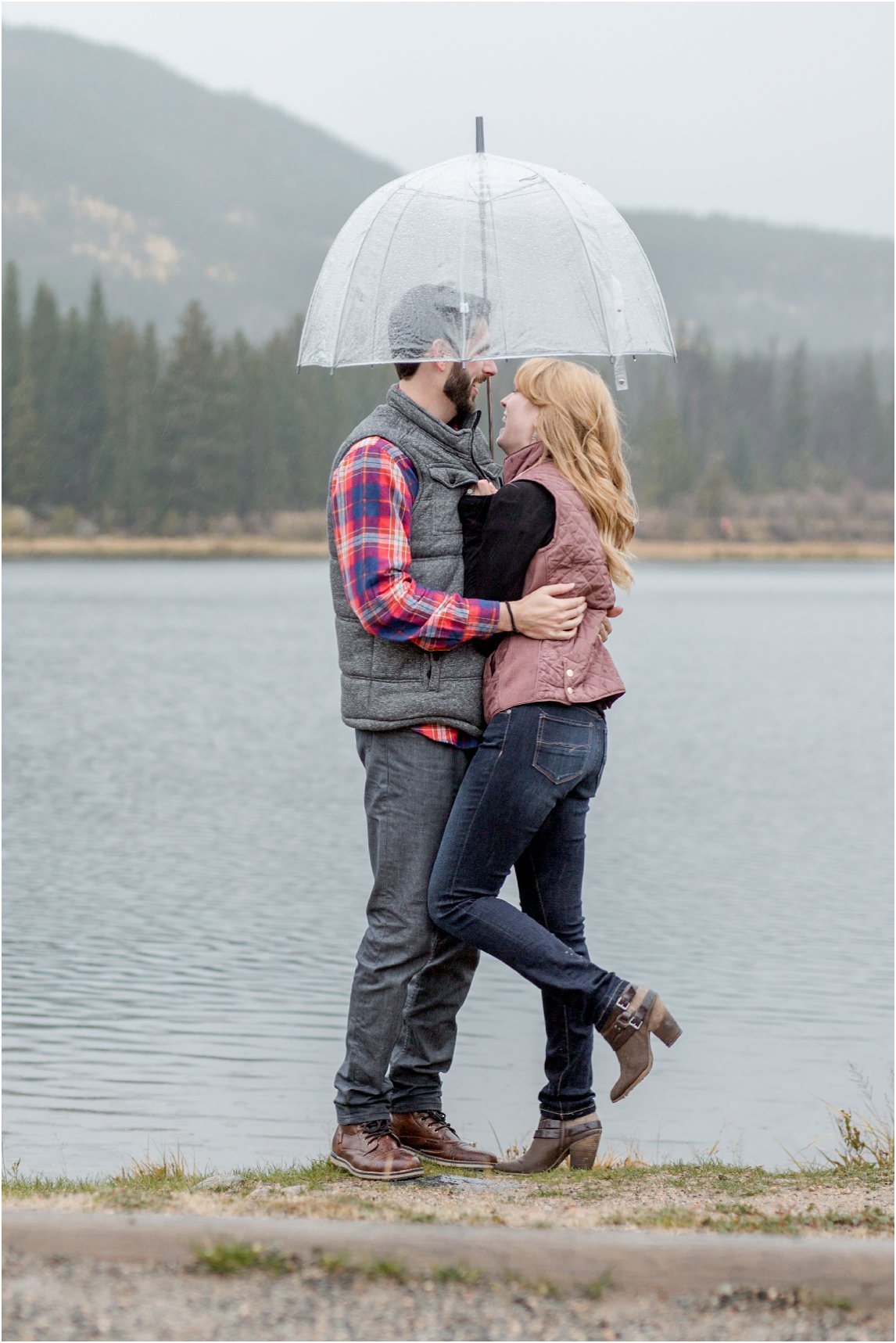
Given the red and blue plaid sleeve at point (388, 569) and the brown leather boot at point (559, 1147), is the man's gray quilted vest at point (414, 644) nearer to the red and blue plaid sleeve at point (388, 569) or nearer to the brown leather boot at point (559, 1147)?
the red and blue plaid sleeve at point (388, 569)

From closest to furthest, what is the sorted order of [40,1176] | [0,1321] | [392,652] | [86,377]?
1. [0,1321]
2. [392,652]
3. [40,1176]
4. [86,377]

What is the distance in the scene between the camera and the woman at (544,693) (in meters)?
3.89

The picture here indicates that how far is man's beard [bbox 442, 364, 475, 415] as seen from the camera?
400 cm

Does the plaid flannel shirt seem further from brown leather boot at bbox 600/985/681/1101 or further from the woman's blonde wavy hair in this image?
brown leather boot at bbox 600/985/681/1101

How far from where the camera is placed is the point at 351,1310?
2939 millimetres

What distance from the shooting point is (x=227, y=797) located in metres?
16.4

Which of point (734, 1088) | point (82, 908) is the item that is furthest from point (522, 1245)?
point (82, 908)

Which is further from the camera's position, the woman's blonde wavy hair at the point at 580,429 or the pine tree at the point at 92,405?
the pine tree at the point at 92,405

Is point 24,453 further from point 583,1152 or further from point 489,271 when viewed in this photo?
point 583,1152

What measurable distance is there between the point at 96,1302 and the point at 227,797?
1361cm

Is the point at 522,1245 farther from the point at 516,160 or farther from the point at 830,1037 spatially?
the point at 830,1037

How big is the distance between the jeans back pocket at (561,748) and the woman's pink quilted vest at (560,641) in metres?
0.06

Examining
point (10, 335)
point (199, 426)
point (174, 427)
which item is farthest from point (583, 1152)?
point (199, 426)

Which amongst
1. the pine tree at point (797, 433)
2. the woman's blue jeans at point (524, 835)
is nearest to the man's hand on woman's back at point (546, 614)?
the woman's blue jeans at point (524, 835)
